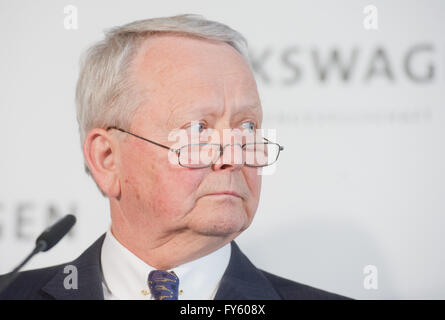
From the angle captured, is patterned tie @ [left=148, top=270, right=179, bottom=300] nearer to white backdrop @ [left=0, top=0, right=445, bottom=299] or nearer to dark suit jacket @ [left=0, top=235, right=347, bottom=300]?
dark suit jacket @ [left=0, top=235, right=347, bottom=300]

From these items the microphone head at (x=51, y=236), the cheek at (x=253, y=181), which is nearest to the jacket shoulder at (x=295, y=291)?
the cheek at (x=253, y=181)

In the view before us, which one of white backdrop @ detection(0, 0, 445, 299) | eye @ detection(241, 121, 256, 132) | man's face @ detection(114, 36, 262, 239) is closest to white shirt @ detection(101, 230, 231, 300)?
man's face @ detection(114, 36, 262, 239)

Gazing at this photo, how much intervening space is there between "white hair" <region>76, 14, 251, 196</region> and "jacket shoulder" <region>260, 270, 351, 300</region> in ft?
2.51

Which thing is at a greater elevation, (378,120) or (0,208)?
(378,120)

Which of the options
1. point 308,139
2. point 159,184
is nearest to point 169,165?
point 159,184

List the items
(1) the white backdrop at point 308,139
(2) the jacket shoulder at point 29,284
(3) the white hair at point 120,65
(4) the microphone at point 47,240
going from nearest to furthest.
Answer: (4) the microphone at point 47,240 < (3) the white hair at point 120,65 < (2) the jacket shoulder at point 29,284 < (1) the white backdrop at point 308,139

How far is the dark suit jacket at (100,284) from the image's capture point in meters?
2.01

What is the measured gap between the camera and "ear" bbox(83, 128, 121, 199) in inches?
79.1

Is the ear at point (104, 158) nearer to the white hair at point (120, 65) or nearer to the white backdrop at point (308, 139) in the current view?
the white hair at point (120, 65)

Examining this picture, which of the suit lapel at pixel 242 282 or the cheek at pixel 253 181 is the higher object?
the cheek at pixel 253 181

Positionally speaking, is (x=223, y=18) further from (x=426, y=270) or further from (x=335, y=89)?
(x=426, y=270)

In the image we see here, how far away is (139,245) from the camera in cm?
201
